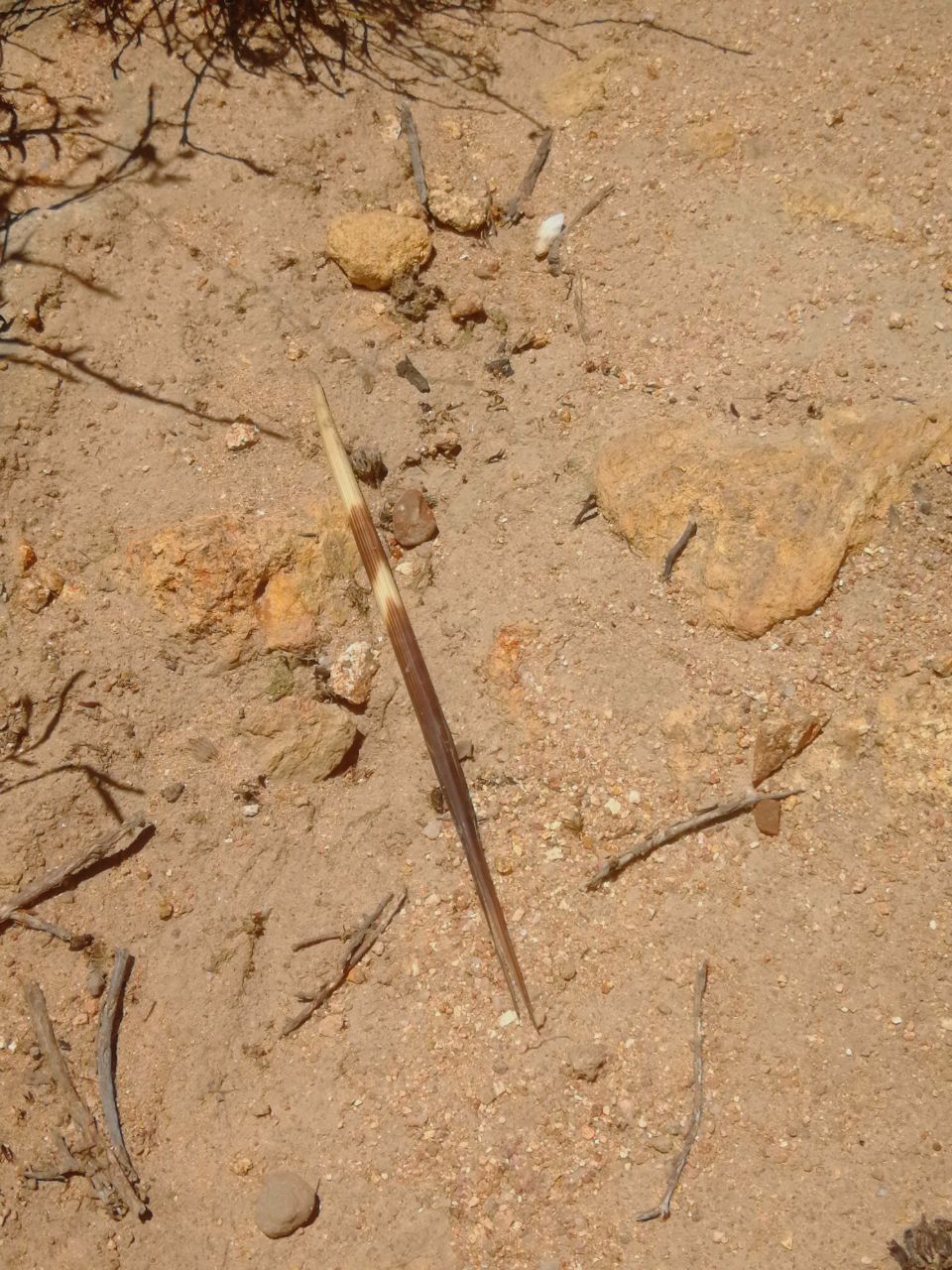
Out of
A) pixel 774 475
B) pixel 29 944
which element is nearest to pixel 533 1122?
pixel 29 944

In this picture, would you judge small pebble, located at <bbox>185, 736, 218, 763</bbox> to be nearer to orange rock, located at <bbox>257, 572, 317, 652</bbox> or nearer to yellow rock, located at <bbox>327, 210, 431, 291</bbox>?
orange rock, located at <bbox>257, 572, 317, 652</bbox>

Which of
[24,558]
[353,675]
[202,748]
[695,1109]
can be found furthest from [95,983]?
[695,1109]

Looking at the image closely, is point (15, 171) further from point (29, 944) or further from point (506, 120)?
point (29, 944)

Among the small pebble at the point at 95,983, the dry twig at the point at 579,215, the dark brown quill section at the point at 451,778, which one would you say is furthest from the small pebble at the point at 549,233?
the small pebble at the point at 95,983

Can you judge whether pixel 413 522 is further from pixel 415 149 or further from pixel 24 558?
pixel 415 149

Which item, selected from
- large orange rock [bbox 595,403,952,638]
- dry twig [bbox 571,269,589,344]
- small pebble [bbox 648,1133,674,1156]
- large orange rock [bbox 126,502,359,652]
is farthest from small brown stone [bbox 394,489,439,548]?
small pebble [bbox 648,1133,674,1156]

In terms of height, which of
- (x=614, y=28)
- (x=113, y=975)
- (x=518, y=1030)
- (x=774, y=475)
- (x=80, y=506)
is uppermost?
(x=614, y=28)
